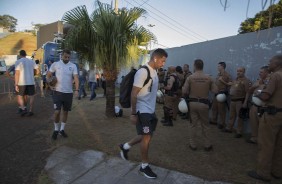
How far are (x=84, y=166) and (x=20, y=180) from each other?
40.2 inches

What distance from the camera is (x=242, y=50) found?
26.1 ft

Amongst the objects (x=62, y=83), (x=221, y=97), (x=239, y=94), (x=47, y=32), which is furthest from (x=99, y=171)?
(x=47, y=32)

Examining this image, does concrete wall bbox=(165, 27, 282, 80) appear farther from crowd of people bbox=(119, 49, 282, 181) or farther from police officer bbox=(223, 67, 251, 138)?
police officer bbox=(223, 67, 251, 138)

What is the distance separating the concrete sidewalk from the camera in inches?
170

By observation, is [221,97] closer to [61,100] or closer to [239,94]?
[239,94]

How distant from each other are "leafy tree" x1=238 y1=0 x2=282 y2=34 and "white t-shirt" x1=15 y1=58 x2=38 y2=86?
6374 mm

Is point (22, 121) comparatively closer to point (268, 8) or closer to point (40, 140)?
point (40, 140)

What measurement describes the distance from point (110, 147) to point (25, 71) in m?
4.29

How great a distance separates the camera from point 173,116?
29.8 ft

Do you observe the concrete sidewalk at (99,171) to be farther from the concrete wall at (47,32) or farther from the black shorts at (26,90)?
the concrete wall at (47,32)

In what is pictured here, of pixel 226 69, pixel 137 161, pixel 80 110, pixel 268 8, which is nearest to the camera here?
pixel 268 8

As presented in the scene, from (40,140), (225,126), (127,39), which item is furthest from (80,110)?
(225,126)

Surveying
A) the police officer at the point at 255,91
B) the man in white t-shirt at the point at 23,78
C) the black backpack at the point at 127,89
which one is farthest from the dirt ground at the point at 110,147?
the black backpack at the point at 127,89

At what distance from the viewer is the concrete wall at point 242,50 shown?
681cm
